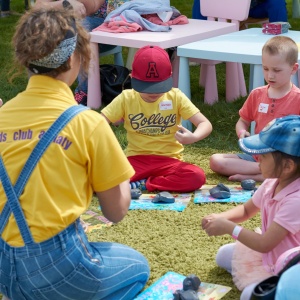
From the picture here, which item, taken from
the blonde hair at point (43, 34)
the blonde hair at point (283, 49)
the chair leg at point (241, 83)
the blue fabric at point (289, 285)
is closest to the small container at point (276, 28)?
the chair leg at point (241, 83)

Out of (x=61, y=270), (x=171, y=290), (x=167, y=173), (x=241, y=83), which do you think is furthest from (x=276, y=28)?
(x=61, y=270)

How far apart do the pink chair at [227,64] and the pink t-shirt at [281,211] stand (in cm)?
324

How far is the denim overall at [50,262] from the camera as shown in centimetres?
236

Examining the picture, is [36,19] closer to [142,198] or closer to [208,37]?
[142,198]

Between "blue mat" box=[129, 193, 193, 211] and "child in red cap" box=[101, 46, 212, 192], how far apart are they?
10 cm

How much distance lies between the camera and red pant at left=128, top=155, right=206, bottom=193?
4.03m

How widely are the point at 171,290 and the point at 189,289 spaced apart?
0.11 meters

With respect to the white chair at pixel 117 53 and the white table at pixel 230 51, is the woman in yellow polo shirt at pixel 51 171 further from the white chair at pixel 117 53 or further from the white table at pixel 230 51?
the white chair at pixel 117 53

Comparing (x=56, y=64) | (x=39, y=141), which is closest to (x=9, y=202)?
(x=39, y=141)

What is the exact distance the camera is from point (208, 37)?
5.68 metres

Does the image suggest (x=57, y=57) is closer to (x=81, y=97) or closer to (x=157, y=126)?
(x=157, y=126)

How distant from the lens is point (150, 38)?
5.34m

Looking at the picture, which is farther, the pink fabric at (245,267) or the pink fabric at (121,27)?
the pink fabric at (121,27)

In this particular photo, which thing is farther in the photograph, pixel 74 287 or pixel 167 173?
pixel 167 173
